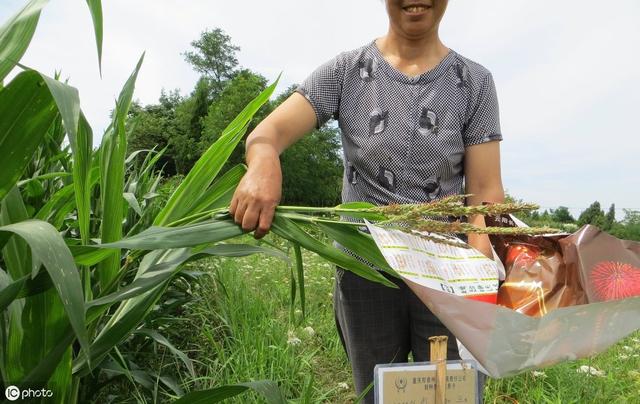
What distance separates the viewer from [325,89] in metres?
1.43

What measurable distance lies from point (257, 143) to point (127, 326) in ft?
1.55

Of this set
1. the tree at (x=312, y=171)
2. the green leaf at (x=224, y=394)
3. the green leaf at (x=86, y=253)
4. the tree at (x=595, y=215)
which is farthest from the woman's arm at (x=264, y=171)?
the tree at (x=312, y=171)

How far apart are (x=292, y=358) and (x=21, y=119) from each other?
1.84 metres

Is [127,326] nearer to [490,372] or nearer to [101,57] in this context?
[101,57]

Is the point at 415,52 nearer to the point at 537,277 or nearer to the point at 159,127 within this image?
the point at 537,277

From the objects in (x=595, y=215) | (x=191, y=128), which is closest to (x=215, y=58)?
(x=191, y=128)

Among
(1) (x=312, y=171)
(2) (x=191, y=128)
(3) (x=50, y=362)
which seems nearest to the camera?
(3) (x=50, y=362)

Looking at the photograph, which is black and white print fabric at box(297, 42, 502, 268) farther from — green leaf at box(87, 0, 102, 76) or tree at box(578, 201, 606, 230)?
tree at box(578, 201, 606, 230)

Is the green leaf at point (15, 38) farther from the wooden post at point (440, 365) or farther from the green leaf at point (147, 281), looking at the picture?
the wooden post at point (440, 365)

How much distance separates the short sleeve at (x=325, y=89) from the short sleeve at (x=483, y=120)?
14.4 inches

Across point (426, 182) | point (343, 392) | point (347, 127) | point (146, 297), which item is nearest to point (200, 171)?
point (146, 297)

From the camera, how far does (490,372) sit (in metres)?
0.86

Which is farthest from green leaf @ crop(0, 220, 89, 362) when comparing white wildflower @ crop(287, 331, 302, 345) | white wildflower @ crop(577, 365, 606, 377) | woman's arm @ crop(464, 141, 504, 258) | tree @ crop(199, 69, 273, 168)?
tree @ crop(199, 69, 273, 168)

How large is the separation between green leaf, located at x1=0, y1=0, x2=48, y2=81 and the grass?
1408 mm
